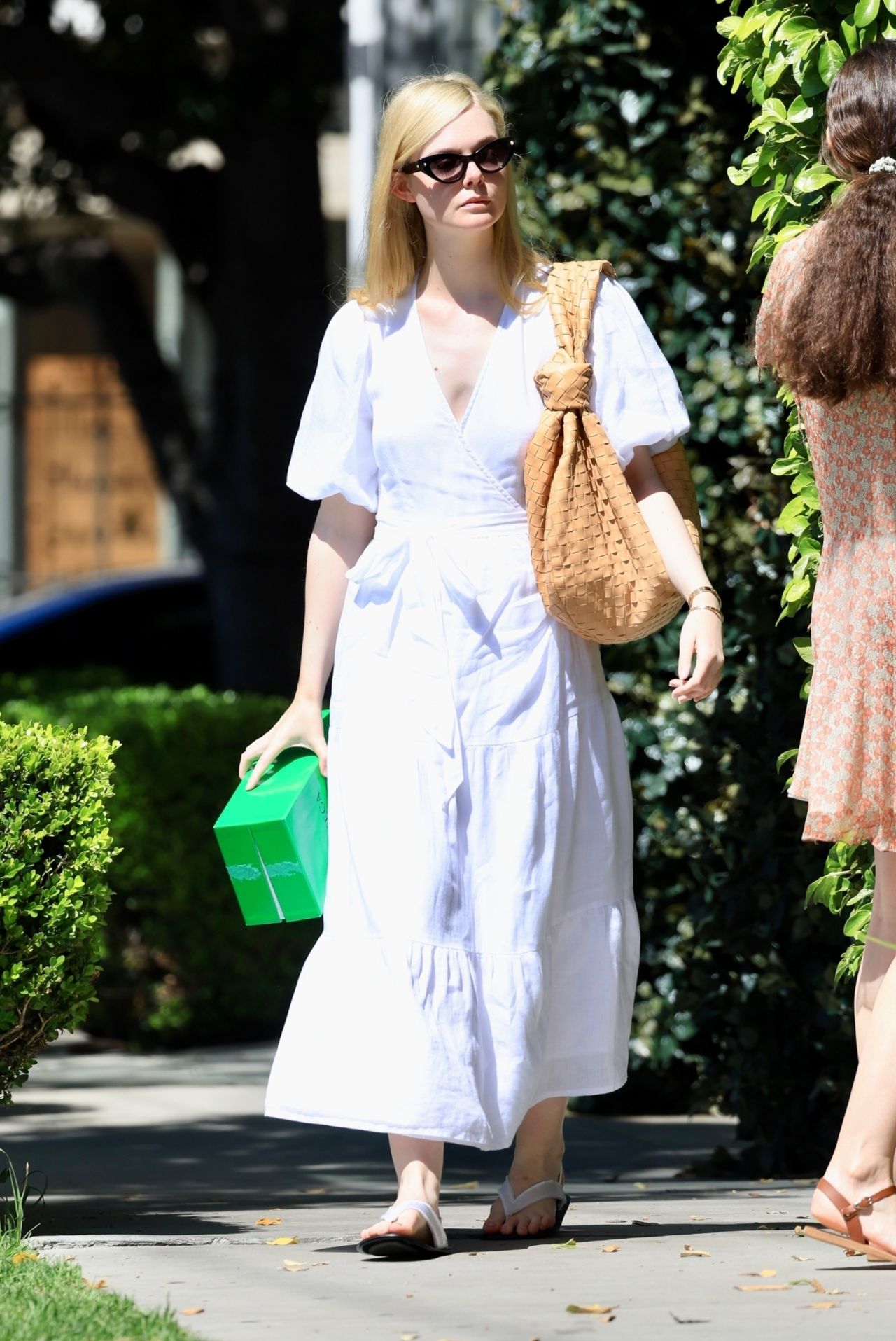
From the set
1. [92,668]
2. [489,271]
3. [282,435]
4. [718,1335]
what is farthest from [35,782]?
[92,668]

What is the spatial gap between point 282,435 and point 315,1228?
19.6 ft

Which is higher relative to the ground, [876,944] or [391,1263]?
[876,944]

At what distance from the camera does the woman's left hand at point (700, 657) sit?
3.79 metres

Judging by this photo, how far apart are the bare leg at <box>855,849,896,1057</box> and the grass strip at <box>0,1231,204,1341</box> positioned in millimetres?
1300

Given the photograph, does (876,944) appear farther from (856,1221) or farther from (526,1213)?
(526,1213)

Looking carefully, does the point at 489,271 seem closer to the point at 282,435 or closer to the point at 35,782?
the point at 35,782

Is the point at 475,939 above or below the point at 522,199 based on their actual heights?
below

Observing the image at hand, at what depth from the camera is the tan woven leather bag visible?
3.85 metres

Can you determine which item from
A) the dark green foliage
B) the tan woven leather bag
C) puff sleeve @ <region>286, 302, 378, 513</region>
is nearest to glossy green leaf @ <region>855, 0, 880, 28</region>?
the tan woven leather bag

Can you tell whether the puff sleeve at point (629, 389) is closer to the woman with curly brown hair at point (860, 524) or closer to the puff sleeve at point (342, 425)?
the woman with curly brown hair at point (860, 524)

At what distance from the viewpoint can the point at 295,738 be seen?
4113mm

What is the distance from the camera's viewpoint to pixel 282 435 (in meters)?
9.77

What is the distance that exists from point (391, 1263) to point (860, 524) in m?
1.53

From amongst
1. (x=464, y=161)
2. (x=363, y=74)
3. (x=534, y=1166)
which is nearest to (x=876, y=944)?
(x=534, y=1166)
